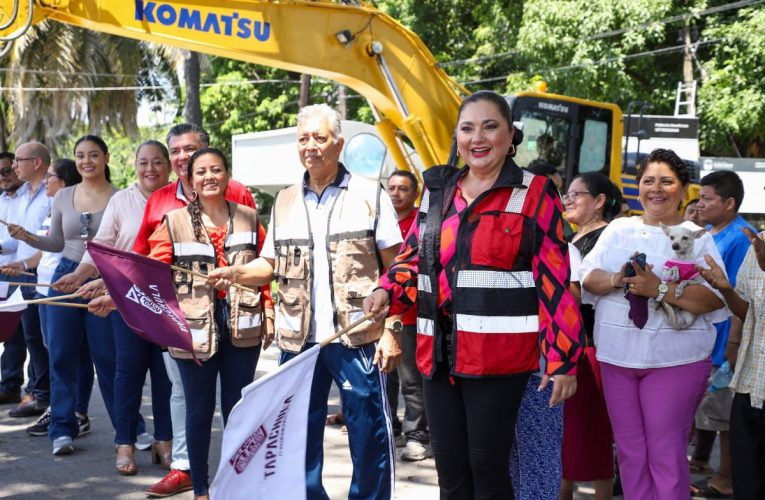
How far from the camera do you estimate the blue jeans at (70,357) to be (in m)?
6.56

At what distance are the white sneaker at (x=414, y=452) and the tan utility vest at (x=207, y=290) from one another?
1928 millimetres

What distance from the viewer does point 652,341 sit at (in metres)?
4.44

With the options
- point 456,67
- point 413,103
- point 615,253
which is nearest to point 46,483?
point 615,253

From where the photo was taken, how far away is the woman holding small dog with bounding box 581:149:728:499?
173 inches

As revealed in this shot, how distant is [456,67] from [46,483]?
68.1 feet

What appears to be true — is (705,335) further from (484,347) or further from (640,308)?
(484,347)

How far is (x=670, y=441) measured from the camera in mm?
4406

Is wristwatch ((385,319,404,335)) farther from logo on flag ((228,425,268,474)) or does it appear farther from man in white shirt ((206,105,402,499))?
logo on flag ((228,425,268,474))

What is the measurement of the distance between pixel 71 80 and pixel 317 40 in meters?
17.5

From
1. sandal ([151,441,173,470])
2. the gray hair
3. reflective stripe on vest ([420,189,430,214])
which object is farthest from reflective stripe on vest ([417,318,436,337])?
sandal ([151,441,173,470])

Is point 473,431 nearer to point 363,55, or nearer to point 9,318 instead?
point 9,318

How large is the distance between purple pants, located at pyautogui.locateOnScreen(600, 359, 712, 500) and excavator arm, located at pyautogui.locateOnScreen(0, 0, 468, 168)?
235 inches

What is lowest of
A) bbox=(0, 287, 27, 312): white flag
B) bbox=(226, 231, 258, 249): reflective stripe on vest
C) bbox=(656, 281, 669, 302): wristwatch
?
bbox=(0, 287, 27, 312): white flag

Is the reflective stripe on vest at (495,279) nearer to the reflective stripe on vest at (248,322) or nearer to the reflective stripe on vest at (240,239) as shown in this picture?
the reflective stripe on vest at (248,322)
